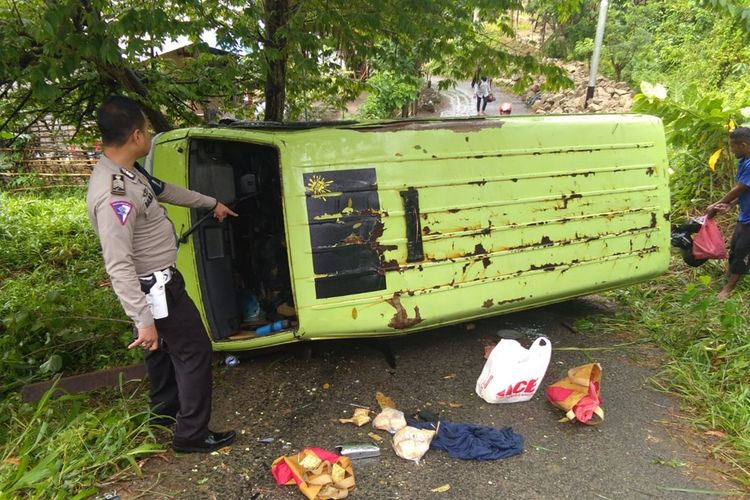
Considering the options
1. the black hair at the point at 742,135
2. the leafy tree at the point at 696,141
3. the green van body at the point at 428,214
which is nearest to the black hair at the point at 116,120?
the green van body at the point at 428,214

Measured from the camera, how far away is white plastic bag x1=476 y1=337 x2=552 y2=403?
278 cm

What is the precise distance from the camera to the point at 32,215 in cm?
747

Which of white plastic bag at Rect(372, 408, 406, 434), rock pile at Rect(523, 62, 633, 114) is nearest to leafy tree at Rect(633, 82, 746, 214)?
white plastic bag at Rect(372, 408, 406, 434)

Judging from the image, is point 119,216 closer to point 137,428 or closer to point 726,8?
point 137,428

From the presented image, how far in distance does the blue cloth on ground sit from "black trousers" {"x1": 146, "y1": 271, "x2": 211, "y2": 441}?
1177 mm

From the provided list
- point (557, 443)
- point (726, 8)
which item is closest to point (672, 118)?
point (726, 8)

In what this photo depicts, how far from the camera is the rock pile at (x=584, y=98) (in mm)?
13625

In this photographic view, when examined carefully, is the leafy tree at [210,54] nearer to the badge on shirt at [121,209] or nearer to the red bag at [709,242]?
the badge on shirt at [121,209]

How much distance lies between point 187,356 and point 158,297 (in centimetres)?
34

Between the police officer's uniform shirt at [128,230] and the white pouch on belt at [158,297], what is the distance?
5 cm

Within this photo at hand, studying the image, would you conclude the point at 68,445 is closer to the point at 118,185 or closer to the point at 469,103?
the point at 118,185

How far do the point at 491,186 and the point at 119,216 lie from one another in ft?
7.14

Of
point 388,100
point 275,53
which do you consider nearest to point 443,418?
point 275,53

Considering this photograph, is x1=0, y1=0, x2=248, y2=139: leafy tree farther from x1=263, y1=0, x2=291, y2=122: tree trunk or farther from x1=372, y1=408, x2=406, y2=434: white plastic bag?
x1=372, y1=408, x2=406, y2=434: white plastic bag
